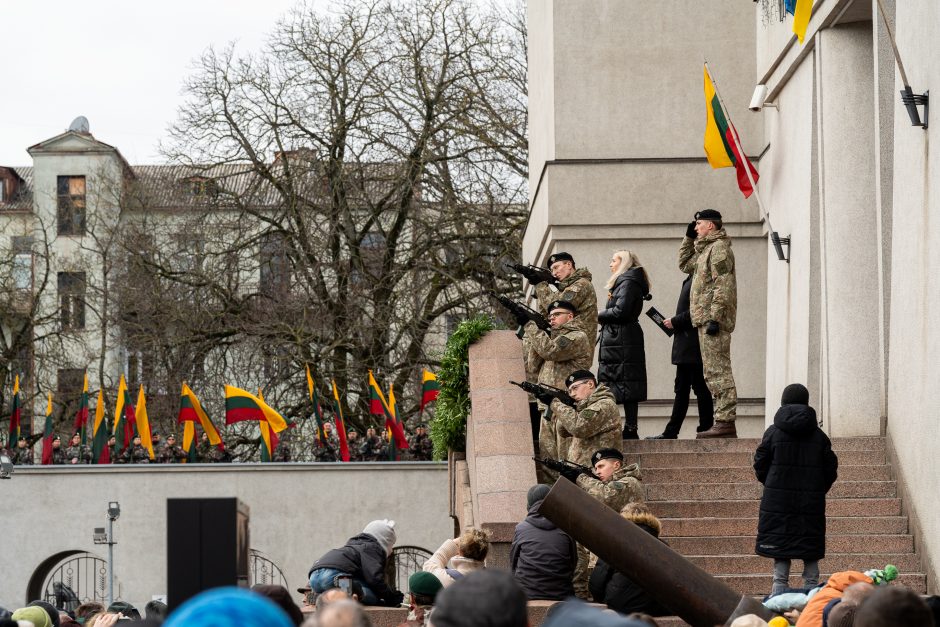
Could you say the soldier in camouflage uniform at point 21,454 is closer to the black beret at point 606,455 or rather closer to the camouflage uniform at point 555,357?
the camouflage uniform at point 555,357

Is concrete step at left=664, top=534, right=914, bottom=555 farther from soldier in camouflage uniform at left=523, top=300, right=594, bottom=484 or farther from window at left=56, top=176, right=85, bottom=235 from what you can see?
window at left=56, top=176, right=85, bottom=235

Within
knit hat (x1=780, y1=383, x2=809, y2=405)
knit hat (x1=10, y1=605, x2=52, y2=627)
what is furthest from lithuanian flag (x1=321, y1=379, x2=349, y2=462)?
knit hat (x1=10, y1=605, x2=52, y2=627)

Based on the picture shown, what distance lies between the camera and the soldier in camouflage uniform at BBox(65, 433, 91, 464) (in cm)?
3347

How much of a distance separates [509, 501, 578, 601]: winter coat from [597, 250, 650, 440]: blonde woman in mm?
4403

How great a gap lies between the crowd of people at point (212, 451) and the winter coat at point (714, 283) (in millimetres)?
17191

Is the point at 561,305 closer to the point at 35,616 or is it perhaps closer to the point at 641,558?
the point at 641,558

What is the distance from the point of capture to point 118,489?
31.8 m

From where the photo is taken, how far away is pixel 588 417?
1205cm

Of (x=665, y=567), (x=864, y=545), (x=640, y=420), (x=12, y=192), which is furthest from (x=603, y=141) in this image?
(x=12, y=192)

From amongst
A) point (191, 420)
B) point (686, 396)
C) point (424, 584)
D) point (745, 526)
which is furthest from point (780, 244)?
point (191, 420)

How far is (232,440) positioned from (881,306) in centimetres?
2473

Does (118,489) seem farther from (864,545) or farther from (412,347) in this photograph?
(864,545)

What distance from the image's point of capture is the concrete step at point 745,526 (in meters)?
12.5

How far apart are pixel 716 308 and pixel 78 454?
22490 millimetres
